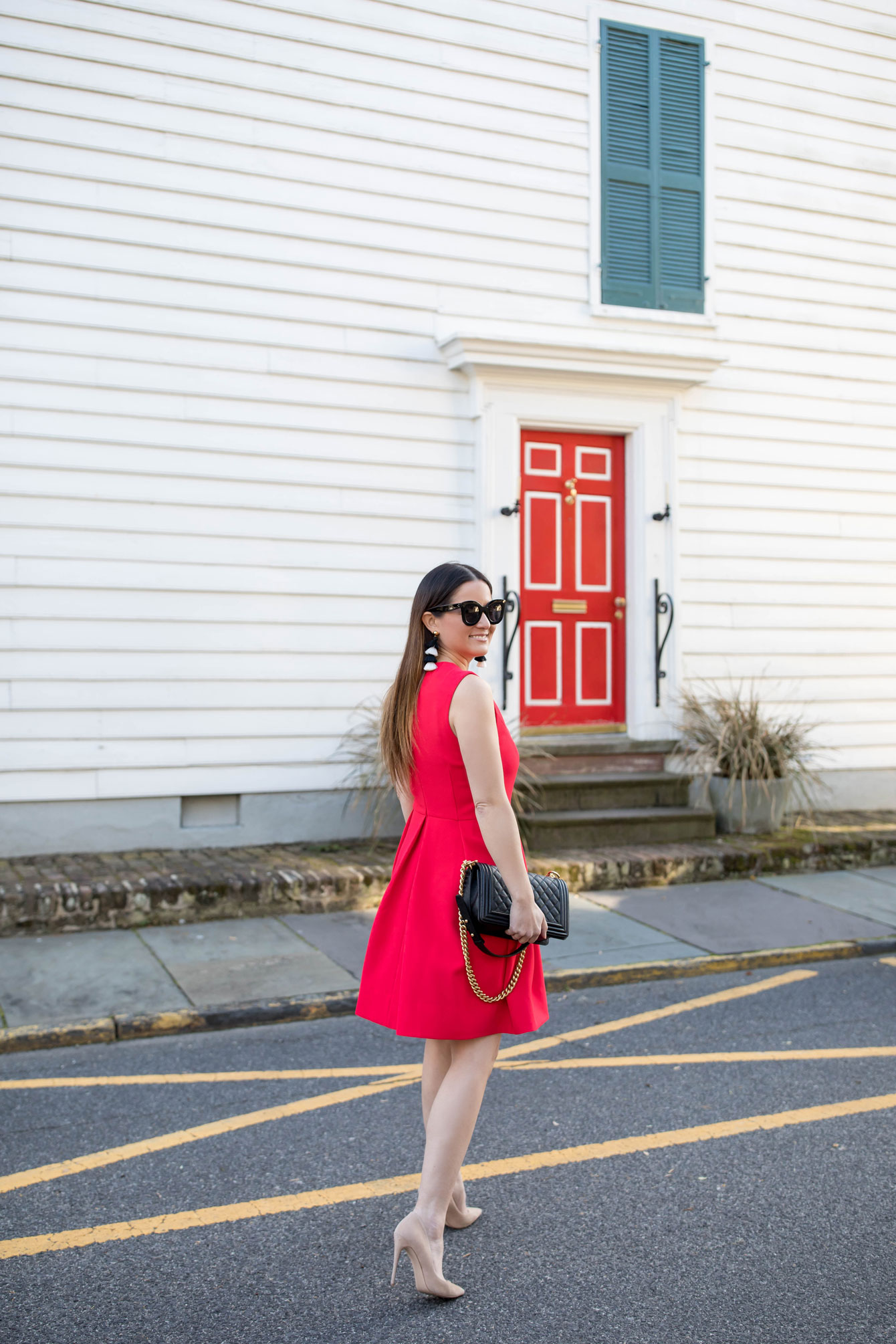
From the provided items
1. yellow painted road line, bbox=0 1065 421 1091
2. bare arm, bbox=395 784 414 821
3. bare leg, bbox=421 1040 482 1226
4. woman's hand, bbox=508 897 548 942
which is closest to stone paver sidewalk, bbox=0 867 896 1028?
yellow painted road line, bbox=0 1065 421 1091

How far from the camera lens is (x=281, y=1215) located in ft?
11.1

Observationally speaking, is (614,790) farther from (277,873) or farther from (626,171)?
(626,171)

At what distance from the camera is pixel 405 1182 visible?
3605mm

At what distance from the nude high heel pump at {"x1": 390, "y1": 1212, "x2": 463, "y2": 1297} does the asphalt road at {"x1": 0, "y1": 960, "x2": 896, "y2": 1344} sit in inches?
2.1

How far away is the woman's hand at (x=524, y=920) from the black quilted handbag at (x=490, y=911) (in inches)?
0.7

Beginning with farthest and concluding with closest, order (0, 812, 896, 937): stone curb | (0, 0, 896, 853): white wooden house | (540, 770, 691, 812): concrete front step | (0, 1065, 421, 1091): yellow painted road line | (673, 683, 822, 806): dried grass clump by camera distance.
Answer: (673, 683, 822, 806): dried grass clump < (540, 770, 691, 812): concrete front step < (0, 0, 896, 853): white wooden house < (0, 812, 896, 937): stone curb < (0, 1065, 421, 1091): yellow painted road line

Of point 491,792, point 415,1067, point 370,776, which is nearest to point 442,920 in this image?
point 491,792

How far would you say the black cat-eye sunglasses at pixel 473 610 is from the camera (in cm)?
302

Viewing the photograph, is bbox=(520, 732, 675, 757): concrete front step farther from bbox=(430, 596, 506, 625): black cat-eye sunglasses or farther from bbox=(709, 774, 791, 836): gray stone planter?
bbox=(430, 596, 506, 625): black cat-eye sunglasses

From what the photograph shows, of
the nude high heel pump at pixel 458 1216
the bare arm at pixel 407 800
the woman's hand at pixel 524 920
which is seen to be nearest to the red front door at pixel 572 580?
the bare arm at pixel 407 800

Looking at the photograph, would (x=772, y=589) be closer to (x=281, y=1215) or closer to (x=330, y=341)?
(x=330, y=341)

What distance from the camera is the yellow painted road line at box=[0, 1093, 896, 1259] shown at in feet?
10.6

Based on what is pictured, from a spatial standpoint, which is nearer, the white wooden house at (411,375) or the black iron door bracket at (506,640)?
the white wooden house at (411,375)

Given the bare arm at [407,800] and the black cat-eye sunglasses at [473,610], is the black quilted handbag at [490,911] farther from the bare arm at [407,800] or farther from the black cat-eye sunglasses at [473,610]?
the black cat-eye sunglasses at [473,610]
